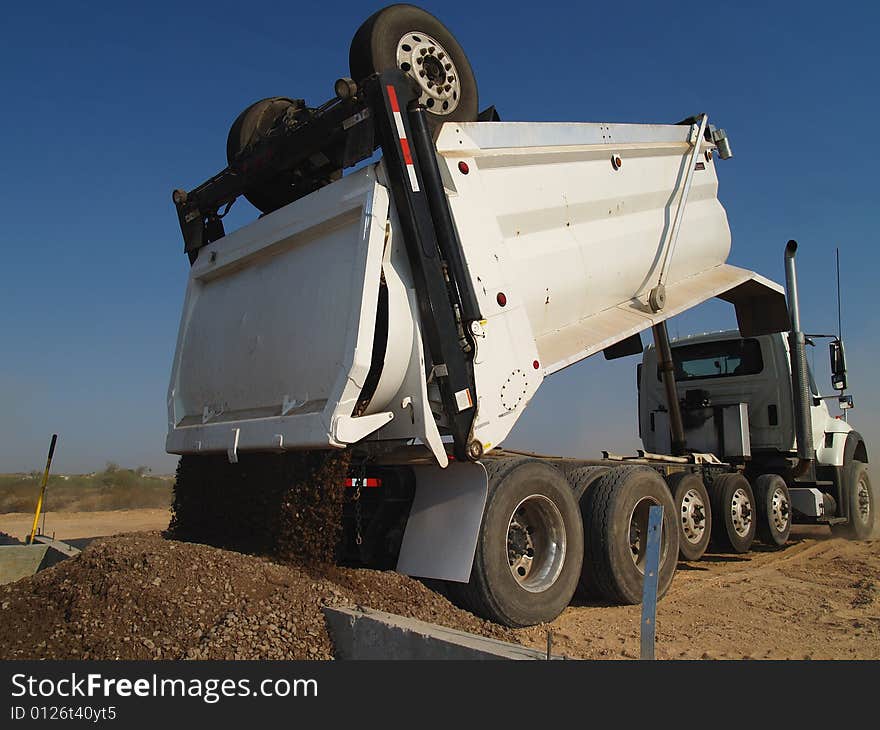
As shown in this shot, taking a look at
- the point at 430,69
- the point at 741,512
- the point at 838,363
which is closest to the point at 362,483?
the point at 430,69

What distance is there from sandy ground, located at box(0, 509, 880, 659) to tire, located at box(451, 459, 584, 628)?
0.60 feet

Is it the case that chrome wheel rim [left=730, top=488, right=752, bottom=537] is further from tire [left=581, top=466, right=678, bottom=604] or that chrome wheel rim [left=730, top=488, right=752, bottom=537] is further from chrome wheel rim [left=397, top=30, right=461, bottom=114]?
chrome wheel rim [left=397, top=30, right=461, bottom=114]

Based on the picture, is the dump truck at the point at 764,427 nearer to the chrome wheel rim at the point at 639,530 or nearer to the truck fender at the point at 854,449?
the truck fender at the point at 854,449

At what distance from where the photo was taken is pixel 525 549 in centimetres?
495

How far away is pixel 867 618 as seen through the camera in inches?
204

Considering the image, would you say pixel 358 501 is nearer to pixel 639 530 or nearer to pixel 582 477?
pixel 582 477

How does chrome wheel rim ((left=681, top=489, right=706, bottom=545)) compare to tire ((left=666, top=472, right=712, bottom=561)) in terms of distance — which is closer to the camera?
tire ((left=666, top=472, right=712, bottom=561))

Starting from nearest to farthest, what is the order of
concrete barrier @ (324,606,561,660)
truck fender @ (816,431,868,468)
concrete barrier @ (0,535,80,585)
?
concrete barrier @ (324,606,561,660), concrete barrier @ (0,535,80,585), truck fender @ (816,431,868,468)

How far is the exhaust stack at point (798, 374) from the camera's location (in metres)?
8.86

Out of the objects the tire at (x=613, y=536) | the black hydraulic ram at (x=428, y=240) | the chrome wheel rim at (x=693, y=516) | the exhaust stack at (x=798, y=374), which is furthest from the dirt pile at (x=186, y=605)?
the exhaust stack at (x=798, y=374)

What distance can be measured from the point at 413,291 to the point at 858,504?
338 inches

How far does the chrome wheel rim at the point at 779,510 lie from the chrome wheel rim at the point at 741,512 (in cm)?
57

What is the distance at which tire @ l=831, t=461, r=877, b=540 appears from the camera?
33.1 feet

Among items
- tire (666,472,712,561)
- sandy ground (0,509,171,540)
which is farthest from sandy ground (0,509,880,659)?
sandy ground (0,509,171,540)
